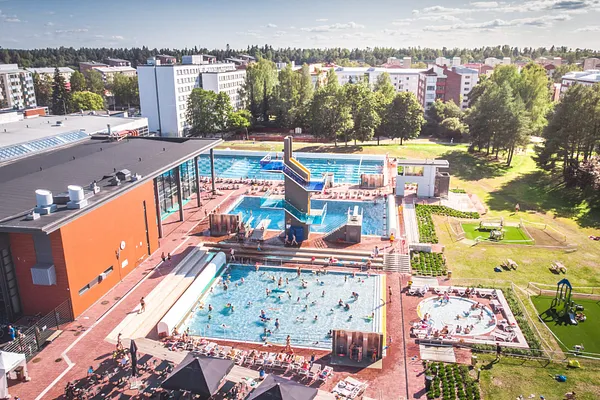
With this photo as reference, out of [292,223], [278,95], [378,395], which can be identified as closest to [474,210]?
[292,223]

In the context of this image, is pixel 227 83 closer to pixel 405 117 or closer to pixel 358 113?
pixel 358 113

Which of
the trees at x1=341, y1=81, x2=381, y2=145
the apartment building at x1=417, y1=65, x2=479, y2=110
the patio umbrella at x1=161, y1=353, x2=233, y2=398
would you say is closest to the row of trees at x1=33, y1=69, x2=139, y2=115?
the trees at x1=341, y1=81, x2=381, y2=145

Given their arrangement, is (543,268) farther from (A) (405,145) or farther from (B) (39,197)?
(A) (405,145)

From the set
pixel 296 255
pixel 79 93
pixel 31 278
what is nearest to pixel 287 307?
pixel 296 255

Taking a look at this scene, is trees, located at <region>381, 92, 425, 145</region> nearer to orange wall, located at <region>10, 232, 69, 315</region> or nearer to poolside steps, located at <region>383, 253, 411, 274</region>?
poolside steps, located at <region>383, 253, 411, 274</region>

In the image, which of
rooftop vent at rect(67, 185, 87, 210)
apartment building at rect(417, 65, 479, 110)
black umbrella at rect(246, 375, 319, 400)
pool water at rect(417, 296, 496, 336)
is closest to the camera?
black umbrella at rect(246, 375, 319, 400)
